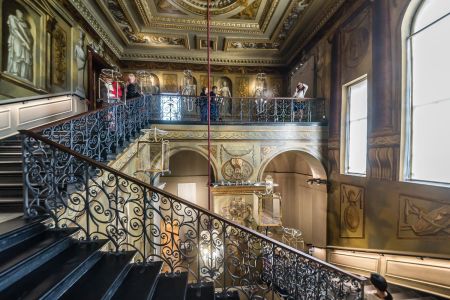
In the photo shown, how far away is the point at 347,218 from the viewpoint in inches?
248

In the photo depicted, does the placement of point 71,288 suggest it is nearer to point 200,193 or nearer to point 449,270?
point 449,270

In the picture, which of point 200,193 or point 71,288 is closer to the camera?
point 71,288

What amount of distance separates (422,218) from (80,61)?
944 centimetres

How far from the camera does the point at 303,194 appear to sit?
31.5ft

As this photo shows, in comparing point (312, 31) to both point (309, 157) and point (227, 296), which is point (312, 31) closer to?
point (309, 157)

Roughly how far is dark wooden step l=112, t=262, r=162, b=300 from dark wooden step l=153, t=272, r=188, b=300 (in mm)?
126

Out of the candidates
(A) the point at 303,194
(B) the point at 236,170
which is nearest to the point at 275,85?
(A) the point at 303,194

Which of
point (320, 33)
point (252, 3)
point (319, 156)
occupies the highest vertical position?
point (252, 3)

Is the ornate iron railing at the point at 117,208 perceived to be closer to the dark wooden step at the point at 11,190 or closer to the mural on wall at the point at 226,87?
the dark wooden step at the point at 11,190

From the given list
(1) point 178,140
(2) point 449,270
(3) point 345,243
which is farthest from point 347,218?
(1) point 178,140

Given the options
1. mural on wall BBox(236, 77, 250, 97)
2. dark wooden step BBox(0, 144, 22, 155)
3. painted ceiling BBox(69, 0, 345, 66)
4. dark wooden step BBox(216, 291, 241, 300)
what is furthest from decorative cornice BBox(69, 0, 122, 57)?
dark wooden step BBox(216, 291, 241, 300)

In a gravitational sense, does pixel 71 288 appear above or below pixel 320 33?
below

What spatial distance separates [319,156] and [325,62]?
3127 mm

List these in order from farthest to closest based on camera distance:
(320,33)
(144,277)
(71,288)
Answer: (320,33), (144,277), (71,288)
